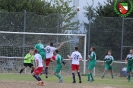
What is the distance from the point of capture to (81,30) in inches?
1300

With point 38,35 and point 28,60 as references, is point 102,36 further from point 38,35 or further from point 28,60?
point 28,60

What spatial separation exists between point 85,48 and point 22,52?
436cm

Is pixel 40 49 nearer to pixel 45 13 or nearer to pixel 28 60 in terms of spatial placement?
pixel 28 60

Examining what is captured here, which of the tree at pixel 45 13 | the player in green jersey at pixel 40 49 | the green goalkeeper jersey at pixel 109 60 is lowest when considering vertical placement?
the green goalkeeper jersey at pixel 109 60

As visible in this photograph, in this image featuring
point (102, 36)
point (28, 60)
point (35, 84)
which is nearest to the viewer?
point (35, 84)

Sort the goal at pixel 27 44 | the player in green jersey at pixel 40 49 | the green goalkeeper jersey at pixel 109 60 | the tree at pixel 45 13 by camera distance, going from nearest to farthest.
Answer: the player in green jersey at pixel 40 49
the green goalkeeper jersey at pixel 109 60
the goal at pixel 27 44
the tree at pixel 45 13

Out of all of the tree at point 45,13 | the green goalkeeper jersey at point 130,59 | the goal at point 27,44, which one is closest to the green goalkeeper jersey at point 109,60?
the goal at point 27,44

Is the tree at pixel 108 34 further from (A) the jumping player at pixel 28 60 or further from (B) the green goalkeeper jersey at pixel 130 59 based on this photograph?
(A) the jumping player at pixel 28 60

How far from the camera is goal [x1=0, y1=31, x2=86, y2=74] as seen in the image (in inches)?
1213

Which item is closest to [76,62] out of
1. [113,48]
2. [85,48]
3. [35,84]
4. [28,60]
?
[35,84]

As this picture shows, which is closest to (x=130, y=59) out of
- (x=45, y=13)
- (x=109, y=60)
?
(x=109, y=60)

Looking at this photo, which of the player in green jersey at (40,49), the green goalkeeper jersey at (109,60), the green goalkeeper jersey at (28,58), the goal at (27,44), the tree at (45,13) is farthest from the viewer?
the tree at (45,13)

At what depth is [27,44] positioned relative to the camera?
31844 mm

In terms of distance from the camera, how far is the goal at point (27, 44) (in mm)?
30808
